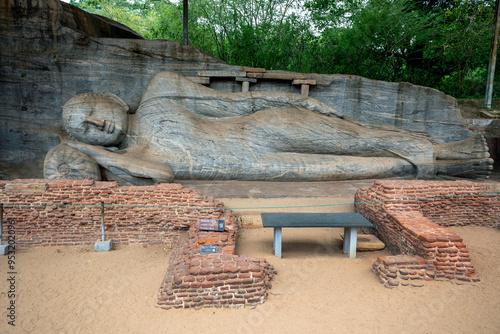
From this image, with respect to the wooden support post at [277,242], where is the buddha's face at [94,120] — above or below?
above

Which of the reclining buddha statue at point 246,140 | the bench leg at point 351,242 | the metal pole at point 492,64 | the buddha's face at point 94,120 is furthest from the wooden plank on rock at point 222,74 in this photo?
the metal pole at point 492,64

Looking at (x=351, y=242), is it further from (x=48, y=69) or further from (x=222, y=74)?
(x=48, y=69)

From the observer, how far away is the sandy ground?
2914 mm

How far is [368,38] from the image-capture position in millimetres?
10586

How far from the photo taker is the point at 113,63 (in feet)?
24.1

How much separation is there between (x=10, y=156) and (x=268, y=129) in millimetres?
5441

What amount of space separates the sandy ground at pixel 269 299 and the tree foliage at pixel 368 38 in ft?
24.2

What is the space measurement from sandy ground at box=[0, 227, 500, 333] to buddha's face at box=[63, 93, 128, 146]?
241cm

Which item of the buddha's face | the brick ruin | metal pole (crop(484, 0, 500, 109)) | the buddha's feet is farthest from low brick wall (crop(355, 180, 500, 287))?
metal pole (crop(484, 0, 500, 109))

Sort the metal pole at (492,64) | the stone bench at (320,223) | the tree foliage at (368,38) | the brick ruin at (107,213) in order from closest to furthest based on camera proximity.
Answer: the stone bench at (320,223)
the brick ruin at (107,213)
the metal pole at (492,64)
the tree foliage at (368,38)

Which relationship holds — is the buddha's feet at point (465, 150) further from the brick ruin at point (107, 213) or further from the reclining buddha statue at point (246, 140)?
the brick ruin at point (107, 213)

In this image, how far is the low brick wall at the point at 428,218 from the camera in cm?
363

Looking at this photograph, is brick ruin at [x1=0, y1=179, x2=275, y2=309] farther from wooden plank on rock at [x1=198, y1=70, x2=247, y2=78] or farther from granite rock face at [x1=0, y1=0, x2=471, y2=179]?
wooden plank on rock at [x1=198, y1=70, x2=247, y2=78]

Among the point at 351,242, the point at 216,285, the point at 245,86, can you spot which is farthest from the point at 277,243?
the point at 245,86
